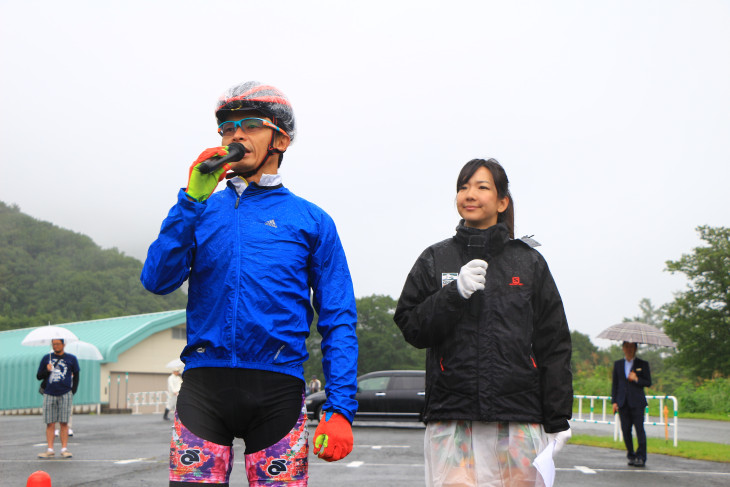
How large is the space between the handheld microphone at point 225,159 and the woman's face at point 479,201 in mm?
1204

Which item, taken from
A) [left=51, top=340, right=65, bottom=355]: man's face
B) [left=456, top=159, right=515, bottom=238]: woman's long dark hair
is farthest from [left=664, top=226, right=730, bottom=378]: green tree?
[left=456, top=159, right=515, bottom=238]: woman's long dark hair

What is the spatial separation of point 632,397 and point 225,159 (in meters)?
→ 9.39

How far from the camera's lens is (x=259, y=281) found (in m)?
2.71

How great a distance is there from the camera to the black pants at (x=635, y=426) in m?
10.5

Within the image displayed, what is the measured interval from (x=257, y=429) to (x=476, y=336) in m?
1.14

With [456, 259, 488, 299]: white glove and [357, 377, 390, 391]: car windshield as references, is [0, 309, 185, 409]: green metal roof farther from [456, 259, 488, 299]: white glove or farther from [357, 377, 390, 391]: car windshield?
[456, 259, 488, 299]: white glove

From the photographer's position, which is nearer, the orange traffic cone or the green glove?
the green glove

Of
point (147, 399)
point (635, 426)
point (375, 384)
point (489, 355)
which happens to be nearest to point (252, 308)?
point (489, 355)

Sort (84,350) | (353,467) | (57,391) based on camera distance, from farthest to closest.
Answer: (84,350) → (57,391) → (353,467)

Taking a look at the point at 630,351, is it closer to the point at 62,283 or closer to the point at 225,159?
the point at 225,159

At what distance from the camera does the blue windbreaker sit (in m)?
2.66

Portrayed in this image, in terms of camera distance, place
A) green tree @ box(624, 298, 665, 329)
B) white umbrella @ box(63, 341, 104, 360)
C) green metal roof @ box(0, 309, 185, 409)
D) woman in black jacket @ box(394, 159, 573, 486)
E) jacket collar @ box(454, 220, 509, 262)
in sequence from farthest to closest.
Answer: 1. green tree @ box(624, 298, 665, 329)
2. green metal roof @ box(0, 309, 185, 409)
3. white umbrella @ box(63, 341, 104, 360)
4. jacket collar @ box(454, 220, 509, 262)
5. woman in black jacket @ box(394, 159, 573, 486)

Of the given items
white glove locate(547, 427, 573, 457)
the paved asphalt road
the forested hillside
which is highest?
the forested hillside

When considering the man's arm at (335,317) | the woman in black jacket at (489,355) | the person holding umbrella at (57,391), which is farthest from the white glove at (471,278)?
the person holding umbrella at (57,391)
